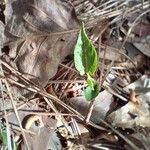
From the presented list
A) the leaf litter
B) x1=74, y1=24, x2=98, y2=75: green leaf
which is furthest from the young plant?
the leaf litter

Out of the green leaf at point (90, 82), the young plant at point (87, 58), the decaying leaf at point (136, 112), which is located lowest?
the decaying leaf at point (136, 112)

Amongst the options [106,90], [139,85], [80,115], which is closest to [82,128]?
[80,115]

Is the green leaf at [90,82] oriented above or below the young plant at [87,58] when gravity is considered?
below

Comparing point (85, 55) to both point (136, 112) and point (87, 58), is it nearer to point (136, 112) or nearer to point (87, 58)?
point (87, 58)

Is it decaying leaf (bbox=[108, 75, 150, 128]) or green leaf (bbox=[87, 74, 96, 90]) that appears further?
decaying leaf (bbox=[108, 75, 150, 128])

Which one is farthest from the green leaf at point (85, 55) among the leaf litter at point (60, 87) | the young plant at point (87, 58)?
the leaf litter at point (60, 87)

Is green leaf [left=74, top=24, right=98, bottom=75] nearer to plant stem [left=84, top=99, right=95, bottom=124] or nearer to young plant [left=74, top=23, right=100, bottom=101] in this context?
young plant [left=74, top=23, right=100, bottom=101]

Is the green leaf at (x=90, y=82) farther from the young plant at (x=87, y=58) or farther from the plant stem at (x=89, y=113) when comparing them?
the plant stem at (x=89, y=113)
